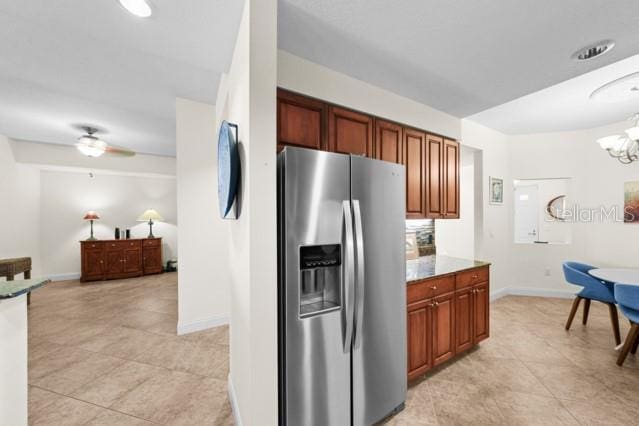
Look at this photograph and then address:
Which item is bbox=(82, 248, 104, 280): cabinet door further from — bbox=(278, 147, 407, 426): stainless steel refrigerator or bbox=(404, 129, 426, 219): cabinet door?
bbox=(404, 129, 426, 219): cabinet door

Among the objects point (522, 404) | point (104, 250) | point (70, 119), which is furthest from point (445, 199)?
point (104, 250)

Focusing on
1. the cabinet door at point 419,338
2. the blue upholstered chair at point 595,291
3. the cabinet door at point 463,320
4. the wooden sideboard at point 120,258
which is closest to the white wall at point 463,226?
the blue upholstered chair at point 595,291

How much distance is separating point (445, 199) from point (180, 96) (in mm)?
3436

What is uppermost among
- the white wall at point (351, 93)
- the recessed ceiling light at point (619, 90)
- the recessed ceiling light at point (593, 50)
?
the recessed ceiling light at point (619, 90)

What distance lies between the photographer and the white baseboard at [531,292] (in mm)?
4520

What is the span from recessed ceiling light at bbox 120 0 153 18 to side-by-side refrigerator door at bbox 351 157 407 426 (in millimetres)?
1622

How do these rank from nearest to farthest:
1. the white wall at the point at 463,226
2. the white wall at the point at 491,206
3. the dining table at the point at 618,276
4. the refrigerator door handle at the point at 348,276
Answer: the refrigerator door handle at the point at 348,276 → the dining table at the point at 618,276 → the white wall at the point at 491,206 → the white wall at the point at 463,226

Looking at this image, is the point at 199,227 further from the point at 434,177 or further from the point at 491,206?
the point at 491,206

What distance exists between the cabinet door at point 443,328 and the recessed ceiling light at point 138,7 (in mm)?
3012

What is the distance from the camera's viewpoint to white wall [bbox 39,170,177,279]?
588cm

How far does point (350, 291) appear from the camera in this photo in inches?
62.8

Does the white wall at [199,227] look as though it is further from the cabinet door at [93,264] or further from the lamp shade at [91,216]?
the lamp shade at [91,216]

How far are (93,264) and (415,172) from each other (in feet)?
22.8

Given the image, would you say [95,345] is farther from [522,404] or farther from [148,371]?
[522,404]
